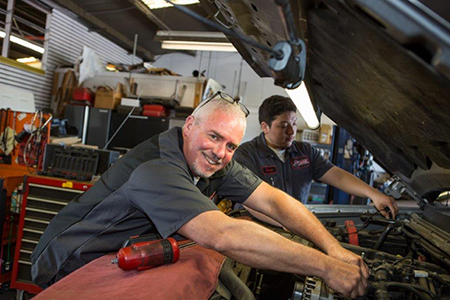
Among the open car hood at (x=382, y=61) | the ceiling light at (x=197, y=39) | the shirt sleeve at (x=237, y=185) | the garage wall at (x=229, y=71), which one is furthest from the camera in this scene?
the garage wall at (x=229, y=71)

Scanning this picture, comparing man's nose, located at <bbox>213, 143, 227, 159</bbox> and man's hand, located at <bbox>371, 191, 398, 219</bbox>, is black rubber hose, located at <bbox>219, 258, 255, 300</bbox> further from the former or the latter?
man's hand, located at <bbox>371, 191, 398, 219</bbox>

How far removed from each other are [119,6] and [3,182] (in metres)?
5.35

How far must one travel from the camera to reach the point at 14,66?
20.4 ft

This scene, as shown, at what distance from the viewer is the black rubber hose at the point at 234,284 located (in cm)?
108

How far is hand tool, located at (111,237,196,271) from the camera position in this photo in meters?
1.05

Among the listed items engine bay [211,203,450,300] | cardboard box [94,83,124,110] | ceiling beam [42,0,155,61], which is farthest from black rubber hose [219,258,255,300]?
ceiling beam [42,0,155,61]

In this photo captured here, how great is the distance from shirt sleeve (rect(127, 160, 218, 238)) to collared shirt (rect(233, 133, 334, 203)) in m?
1.32

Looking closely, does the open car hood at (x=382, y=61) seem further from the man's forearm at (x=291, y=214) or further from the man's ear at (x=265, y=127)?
the man's ear at (x=265, y=127)

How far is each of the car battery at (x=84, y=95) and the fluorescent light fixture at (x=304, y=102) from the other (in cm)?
476

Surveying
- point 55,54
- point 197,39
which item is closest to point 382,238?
point 197,39

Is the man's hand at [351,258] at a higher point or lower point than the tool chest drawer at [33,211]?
higher

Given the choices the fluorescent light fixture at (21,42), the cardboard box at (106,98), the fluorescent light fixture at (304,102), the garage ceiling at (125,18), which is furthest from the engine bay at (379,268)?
the fluorescent light fixture at (21,42)

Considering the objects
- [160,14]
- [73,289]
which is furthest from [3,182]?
[160,14]

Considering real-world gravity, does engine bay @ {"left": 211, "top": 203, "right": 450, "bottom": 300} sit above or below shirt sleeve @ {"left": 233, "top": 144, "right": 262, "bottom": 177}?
below
